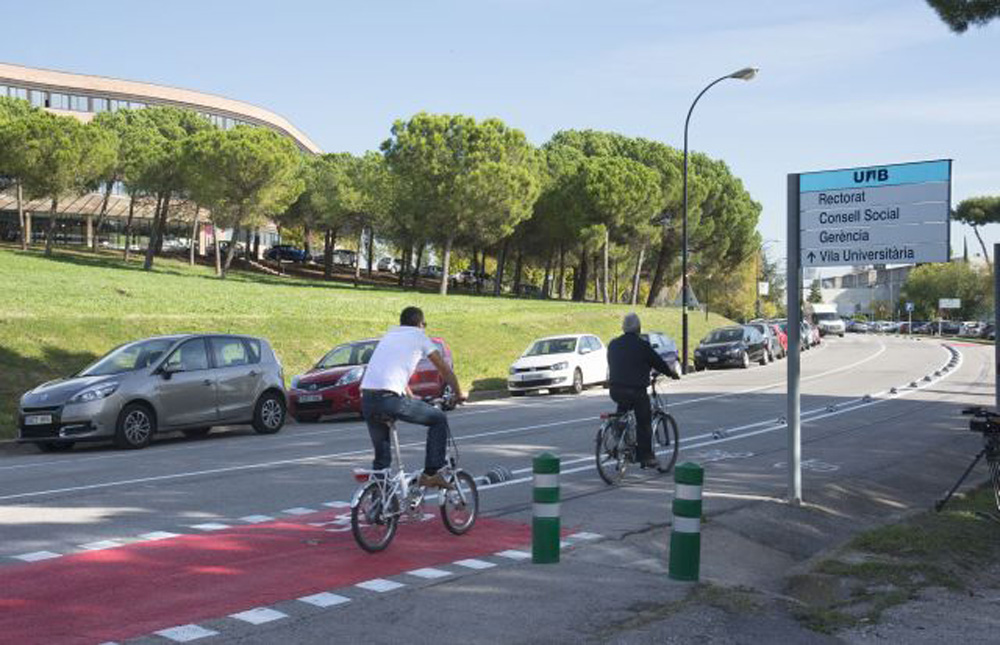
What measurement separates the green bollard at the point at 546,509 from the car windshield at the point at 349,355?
13.7 meters

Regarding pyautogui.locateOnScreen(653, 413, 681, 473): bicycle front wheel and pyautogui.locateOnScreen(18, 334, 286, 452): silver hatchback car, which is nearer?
pyautogui.locateOnScreen(653, 413, 681, 473): bicycle front wheel

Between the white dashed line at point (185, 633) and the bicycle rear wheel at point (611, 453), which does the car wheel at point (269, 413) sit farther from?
the white dashed line at point (185, 633)

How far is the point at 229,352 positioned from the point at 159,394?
5.84ft

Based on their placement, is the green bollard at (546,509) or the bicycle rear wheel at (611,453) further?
the bicycle rear wheel at (611,453)

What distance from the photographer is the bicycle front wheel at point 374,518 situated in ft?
25.3

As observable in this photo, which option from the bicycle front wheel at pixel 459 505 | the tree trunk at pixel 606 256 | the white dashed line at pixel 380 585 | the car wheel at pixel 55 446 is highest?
the tree trunk at pixel 606 256

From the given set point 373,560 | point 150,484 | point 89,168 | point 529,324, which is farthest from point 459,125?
point 373,560

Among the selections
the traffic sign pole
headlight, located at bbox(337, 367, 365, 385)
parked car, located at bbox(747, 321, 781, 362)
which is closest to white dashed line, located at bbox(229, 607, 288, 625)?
the traffic sign pole

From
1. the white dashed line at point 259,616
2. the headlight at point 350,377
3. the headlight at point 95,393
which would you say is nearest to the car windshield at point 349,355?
the headlight at point 350,377

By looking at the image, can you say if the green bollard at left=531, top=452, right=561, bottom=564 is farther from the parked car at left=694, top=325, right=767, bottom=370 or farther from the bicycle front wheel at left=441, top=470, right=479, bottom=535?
the parked car at left=694, top=325, right=767, bottom=370

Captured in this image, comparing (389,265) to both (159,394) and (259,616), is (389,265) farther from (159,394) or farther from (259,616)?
(259,616)

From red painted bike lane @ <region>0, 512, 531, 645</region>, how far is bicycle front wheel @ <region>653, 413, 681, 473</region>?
3.91 m

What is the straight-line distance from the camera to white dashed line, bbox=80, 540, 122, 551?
8.05m

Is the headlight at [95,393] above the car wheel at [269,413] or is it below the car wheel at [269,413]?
above
